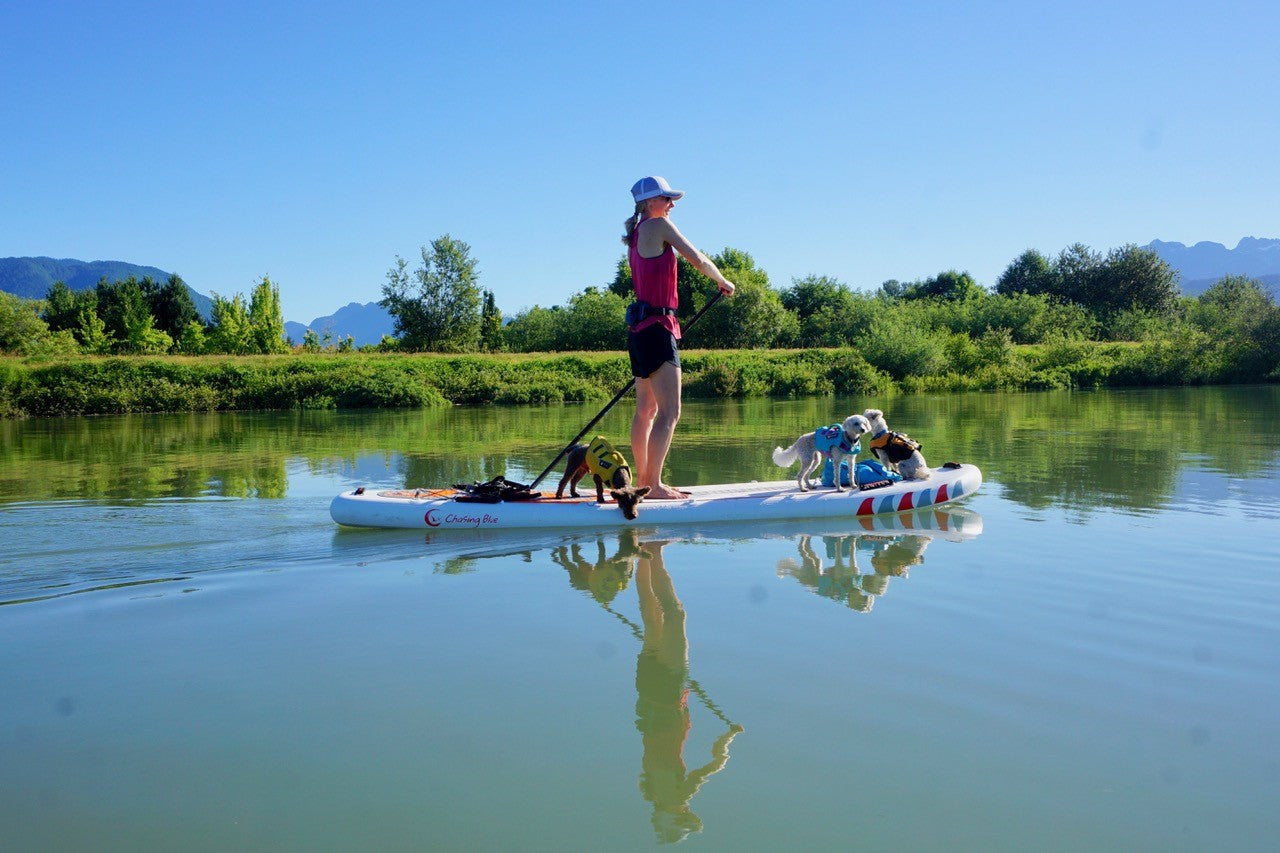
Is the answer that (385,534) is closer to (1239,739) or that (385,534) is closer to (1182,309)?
(1239,739)

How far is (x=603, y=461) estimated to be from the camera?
25.0 ft

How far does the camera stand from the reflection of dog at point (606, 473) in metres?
7.40

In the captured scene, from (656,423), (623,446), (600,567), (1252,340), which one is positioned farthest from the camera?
(1252,340)

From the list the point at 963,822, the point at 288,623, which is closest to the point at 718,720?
the point at 963,822

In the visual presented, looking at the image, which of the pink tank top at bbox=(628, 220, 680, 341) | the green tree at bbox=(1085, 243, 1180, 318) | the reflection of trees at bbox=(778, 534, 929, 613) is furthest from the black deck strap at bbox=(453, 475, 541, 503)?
the green tree at bbox=(1085, 243, 1180, 318)

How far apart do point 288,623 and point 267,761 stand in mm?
1707

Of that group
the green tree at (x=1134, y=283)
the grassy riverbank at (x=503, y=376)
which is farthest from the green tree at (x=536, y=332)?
the green tree at (x=1134, y=283)

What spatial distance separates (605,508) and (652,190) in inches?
94.5

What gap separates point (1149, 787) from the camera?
3.08m

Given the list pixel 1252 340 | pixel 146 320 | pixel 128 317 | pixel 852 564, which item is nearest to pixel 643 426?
pixel 852 564

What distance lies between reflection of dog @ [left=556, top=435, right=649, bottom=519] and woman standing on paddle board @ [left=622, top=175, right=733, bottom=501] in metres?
0.34

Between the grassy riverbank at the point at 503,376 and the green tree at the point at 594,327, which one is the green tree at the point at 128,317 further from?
the green tree at the point at 594,327

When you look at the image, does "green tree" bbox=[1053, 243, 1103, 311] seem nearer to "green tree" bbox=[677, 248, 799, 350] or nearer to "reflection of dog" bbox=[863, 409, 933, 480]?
"green tree" bbox=[677, 248, 799, 350]

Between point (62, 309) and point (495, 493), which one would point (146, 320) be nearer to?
point (62, 309)
